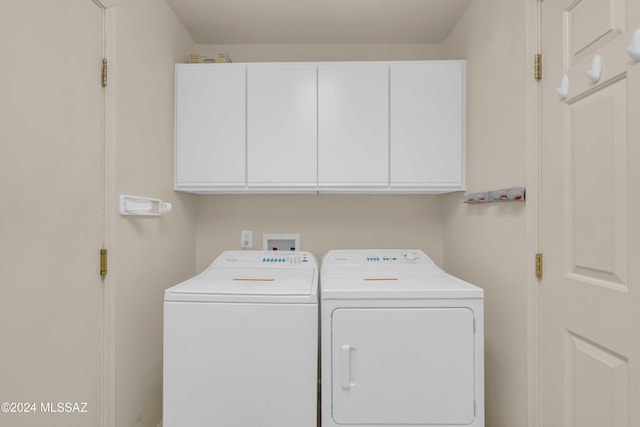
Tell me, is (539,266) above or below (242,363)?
above

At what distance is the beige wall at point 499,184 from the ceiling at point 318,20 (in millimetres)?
227

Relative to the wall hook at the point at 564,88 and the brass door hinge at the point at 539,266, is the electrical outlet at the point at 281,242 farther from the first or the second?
the wall hook at the point at 564,88

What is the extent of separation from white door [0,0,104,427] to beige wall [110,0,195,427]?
96 mm

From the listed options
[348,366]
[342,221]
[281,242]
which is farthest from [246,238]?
[348,366]

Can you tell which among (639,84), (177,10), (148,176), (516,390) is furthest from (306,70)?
(516,390)

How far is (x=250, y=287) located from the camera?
1515 millimetres

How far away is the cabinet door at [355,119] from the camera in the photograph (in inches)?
74.8

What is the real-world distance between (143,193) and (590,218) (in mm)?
1810

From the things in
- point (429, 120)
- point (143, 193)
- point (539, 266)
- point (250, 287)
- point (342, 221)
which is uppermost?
point (429, 120)

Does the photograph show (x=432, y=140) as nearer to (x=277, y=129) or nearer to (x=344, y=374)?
(x=277, y=129)

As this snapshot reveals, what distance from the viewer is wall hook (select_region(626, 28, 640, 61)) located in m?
0.85

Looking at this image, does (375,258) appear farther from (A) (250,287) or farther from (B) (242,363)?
(B) (242,363)

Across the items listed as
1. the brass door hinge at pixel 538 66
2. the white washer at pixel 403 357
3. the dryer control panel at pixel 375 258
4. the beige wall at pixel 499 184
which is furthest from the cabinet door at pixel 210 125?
the brass door hinge at pixel 538 66

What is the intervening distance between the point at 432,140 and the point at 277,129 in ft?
2.94
